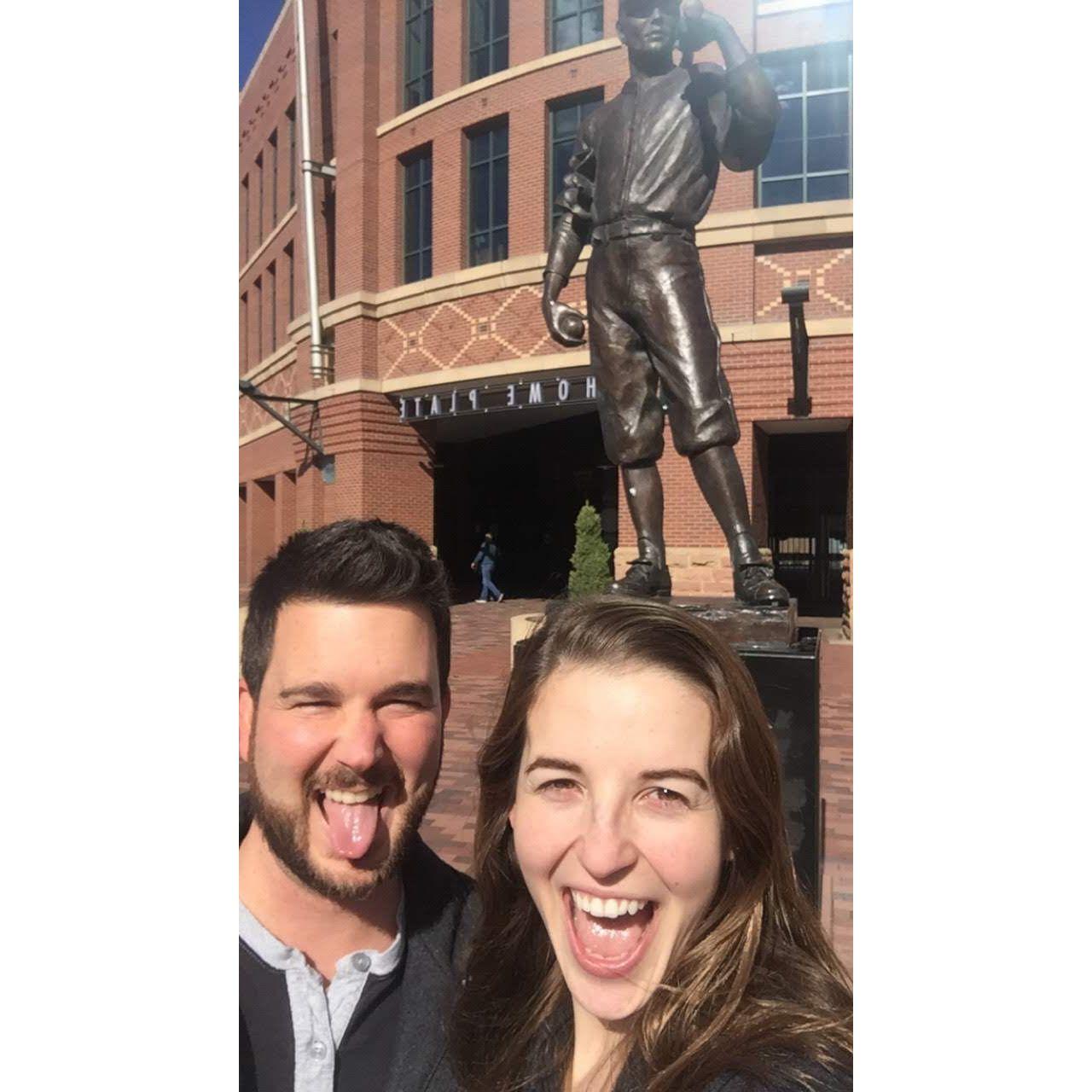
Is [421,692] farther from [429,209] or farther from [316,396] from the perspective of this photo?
[429,209]

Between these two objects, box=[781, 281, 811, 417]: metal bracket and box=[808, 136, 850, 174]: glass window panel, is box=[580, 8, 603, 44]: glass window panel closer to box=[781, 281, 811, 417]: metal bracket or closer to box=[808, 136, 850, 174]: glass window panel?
box=[808, 136, 850, 174]: glass window panel

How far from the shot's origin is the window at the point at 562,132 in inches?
49.0

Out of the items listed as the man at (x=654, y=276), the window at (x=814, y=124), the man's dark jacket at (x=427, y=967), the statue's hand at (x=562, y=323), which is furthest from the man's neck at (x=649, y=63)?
the man's dark jacket at (x=427, y=967)

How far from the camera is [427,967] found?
45.1 inches

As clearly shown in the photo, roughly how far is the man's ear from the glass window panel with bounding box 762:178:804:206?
1.04 m

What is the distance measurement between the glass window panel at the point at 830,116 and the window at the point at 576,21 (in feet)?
1.14

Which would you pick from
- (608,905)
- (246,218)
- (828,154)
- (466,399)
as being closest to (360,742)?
(608,905)

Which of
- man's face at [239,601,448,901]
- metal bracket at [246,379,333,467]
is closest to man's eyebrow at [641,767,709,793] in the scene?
man's face at [239,601,448,901]

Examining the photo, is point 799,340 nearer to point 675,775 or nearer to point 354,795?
point 675,775

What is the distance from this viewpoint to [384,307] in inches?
49.9

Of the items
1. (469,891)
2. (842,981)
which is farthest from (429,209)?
(842,981)

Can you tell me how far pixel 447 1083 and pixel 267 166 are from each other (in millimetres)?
1425

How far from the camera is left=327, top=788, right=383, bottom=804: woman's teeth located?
1055 mm

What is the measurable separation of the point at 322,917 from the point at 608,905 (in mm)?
448
